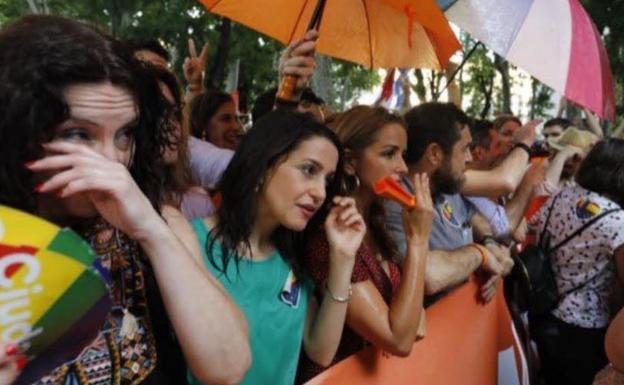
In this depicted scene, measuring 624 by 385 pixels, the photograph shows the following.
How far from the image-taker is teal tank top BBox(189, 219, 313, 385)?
1.93 metres

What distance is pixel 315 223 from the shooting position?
2307 millimetres

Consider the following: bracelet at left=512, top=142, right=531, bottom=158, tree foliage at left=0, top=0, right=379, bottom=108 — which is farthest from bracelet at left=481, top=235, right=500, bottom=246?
tree foliage at left=0, top=0, right=379, bottom=108

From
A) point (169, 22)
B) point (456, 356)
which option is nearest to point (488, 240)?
point (456, 356)

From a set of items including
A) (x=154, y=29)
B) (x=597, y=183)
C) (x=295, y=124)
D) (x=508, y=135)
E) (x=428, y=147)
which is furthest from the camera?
(x=154, y=29)

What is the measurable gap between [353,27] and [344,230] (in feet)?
7.25

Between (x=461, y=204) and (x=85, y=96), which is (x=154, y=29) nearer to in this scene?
(x=461, y=204)

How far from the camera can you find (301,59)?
2.90 metres

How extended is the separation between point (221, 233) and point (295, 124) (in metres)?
0.47

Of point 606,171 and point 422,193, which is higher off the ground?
point 422,193

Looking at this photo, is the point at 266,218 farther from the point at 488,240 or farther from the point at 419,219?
the point at 488,240

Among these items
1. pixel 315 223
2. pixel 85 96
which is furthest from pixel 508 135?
pixel 85 96

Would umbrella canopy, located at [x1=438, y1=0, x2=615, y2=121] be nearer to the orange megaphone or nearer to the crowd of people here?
the crowd of people

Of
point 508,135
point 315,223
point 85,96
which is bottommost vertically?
point 508,135

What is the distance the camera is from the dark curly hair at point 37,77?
119 centimetres
